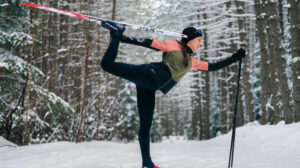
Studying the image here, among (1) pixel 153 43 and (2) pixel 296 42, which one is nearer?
→ (1) pixel 153 43

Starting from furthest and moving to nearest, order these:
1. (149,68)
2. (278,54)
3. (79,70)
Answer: (79,70)
(278,54)
(149,68)

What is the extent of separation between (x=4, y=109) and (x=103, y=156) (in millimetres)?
3967

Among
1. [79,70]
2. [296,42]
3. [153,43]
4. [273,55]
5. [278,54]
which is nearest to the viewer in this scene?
[153,43]

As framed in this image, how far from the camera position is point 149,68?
312cm

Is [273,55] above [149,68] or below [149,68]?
above

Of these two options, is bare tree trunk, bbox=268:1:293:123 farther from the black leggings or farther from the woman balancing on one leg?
the black leggings

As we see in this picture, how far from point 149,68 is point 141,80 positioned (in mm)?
167

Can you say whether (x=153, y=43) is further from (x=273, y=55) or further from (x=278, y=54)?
(x=273, y=55)

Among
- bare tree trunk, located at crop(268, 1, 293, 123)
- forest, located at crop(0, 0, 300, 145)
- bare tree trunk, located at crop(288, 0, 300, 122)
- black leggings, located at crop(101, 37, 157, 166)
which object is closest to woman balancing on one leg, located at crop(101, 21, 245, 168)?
black leggings, located at crop(101, 37, 157, 166)

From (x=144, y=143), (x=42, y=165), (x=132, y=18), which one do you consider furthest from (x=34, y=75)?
(x=132, y=18)

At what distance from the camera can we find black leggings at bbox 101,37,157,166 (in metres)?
2.91

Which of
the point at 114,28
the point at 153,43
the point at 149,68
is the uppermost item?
the point at 114,28

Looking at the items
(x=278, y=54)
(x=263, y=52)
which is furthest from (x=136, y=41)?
(x=263, y=52)

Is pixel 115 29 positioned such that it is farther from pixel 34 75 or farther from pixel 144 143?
pixel 34 75
